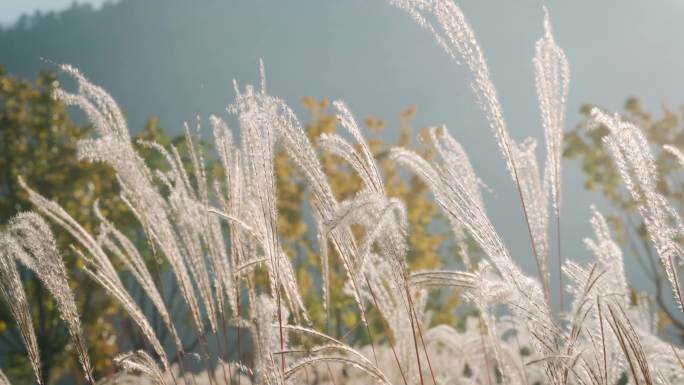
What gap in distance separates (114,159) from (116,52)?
111 meters

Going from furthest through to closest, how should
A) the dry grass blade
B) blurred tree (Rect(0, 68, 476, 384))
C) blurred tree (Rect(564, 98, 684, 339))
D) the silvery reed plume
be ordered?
blurred tree (Rect(564, 98, 684, 339)) < blurred tree (Rect(0, 68, 476, 384)) < the dry grass blade < the silvery reed plume

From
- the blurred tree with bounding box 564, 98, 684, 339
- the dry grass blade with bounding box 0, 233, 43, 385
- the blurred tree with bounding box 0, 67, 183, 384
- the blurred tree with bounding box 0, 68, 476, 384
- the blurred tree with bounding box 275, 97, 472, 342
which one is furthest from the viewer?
the blurred tree with bounding box 564, 98, 684, 339

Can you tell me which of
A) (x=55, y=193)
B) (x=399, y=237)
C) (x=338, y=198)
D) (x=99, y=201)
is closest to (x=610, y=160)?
(x=338, y=198)

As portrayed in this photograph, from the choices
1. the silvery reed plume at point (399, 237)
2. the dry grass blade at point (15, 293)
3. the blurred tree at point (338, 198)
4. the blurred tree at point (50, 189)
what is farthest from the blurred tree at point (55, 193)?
the silvery reed plume at point (399, 237)

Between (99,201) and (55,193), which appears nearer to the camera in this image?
(99,201)

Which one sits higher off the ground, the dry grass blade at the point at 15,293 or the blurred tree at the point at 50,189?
the blurred tree at the point at 50,189

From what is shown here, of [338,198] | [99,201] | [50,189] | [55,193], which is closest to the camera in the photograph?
[338,198]

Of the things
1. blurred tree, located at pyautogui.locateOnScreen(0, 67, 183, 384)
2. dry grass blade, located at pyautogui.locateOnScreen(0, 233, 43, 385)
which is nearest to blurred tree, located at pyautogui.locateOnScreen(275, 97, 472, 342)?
blurred tree, located at pyautogui.locateOnScreen(0, 67, 183, 384)

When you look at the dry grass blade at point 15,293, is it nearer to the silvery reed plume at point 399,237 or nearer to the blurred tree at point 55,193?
the silvery reed plume at point 399,237

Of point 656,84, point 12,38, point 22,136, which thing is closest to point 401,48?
point 656,84

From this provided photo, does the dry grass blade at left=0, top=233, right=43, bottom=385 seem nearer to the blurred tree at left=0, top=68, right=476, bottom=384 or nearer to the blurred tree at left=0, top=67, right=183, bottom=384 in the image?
the blurred tree at left=0, top=68, right=476, bottom=384

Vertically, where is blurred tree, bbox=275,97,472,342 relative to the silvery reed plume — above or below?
above

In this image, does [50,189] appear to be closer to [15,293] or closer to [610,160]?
[15,293]

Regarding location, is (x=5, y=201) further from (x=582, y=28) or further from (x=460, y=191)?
(x=582, y=28)
